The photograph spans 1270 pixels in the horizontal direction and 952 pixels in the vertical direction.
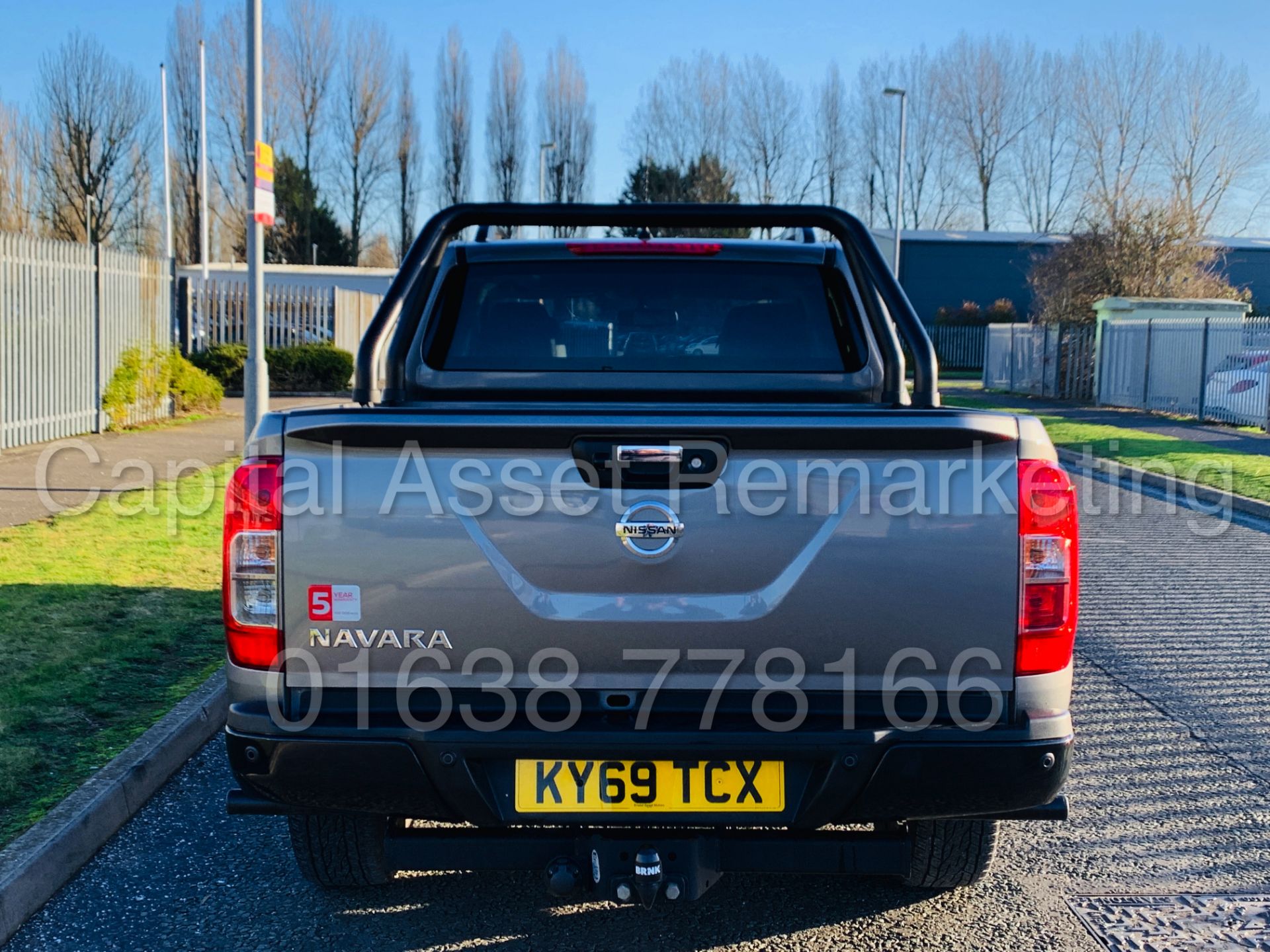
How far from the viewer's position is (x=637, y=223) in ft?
15.0

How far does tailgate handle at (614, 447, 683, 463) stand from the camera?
273 cm

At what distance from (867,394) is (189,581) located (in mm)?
4908

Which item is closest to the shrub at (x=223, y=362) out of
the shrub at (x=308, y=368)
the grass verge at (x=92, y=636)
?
the shrub at (x=308, y=368)

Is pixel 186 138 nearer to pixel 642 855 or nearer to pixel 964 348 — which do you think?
pixel 964 348

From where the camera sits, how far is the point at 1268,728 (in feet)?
17.4

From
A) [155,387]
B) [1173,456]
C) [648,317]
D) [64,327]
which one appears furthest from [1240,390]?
[648,317]

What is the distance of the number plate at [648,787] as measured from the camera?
278 cm

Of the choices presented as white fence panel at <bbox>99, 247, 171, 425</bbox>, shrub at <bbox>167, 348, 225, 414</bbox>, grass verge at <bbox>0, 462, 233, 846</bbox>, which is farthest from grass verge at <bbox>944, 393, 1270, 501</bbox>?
shrub at <bbox>167, 348, 225, 414</bbox>

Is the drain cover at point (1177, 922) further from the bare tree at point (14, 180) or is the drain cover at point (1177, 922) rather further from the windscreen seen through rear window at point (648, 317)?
the bare tree at point (14, 180)

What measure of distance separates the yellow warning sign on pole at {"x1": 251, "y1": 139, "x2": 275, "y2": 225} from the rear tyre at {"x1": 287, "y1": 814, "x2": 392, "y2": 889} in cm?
958

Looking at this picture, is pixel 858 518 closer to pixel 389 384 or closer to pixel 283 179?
pixel 389 384

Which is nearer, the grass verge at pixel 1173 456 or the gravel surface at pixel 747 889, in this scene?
the gravel surface at pixel 747 889

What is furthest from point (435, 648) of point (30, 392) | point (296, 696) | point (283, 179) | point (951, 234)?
point (283, 179)

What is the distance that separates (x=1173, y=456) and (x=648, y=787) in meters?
15.0
